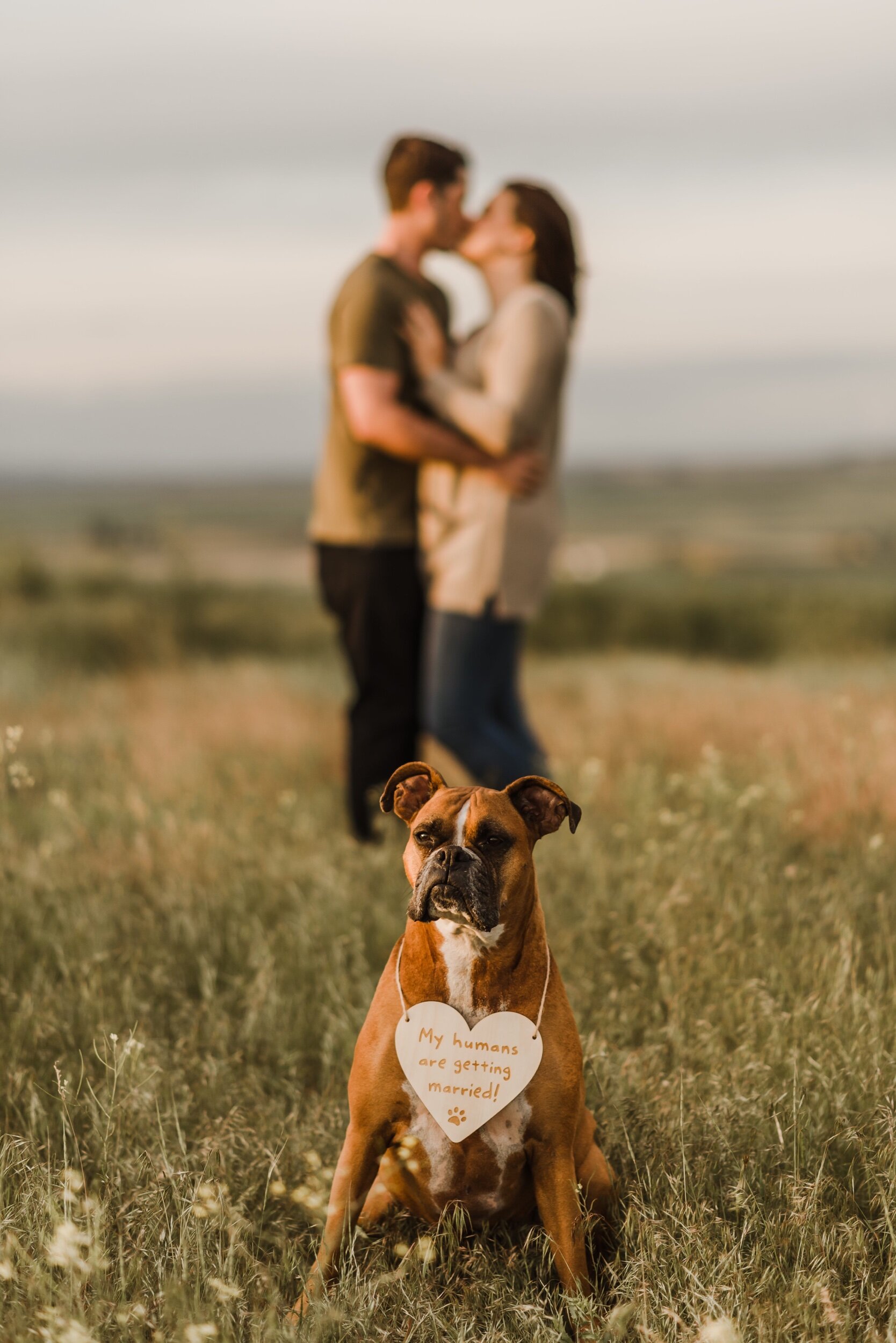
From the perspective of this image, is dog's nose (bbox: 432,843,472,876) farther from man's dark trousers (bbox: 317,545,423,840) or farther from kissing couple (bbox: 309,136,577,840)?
man's dark trousers (bbox: 317,545,423,840)

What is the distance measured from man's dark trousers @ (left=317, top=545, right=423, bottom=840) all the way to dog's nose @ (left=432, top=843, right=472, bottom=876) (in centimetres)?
282

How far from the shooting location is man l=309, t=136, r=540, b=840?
4.54m

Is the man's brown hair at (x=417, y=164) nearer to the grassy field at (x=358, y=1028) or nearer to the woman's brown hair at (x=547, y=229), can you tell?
the woman's brown hair at (x=547, y=229)

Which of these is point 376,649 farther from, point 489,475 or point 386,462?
point 489,475

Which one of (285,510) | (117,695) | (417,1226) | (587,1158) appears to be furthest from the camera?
(285,510)

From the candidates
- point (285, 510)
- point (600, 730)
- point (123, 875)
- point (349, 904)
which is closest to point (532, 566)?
point (349, 904)

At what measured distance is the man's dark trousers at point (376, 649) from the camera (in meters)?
4.78

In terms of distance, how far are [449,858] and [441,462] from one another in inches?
109

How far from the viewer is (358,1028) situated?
3.31m

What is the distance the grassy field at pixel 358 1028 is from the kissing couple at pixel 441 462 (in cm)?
69

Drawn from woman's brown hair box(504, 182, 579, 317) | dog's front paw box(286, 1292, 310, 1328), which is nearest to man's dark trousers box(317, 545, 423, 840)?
woman's brown hair box(504, 182, 579, 317)

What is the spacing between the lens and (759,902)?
3.80 meters

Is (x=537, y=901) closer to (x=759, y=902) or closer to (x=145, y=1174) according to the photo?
(x=145, y=1174)

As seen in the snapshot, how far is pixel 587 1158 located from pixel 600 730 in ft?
15.2
